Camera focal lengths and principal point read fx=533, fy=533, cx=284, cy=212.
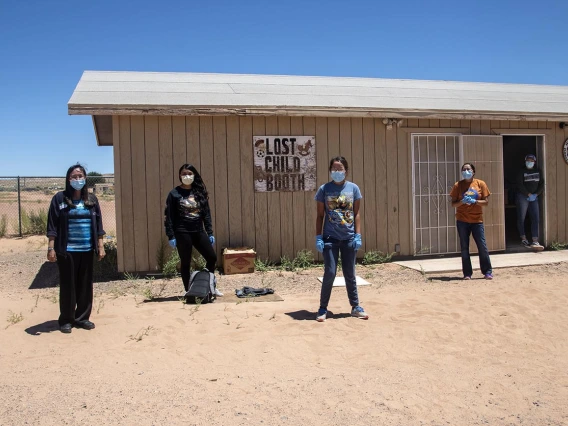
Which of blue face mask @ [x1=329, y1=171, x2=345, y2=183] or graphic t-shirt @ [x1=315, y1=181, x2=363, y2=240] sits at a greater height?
blue face mask @ [x1=329, y1=171, x2=345, y2=183]

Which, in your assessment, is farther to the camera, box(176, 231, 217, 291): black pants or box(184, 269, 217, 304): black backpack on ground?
box(176, 231, 217, 291): black pants

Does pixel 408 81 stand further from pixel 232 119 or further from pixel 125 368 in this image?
pixel 125 368

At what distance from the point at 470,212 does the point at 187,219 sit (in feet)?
13.5

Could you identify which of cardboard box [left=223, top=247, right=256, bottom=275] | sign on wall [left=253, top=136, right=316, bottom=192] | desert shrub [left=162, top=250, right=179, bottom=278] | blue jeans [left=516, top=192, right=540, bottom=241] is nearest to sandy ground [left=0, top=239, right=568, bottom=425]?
desert shrub [left=162, top=250, right=179, bottom=278]

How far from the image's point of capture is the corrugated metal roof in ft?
27.3

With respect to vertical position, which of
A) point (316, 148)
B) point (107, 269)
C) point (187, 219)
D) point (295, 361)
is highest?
point (316, 148)

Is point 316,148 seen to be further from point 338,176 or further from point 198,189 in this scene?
point 338,176

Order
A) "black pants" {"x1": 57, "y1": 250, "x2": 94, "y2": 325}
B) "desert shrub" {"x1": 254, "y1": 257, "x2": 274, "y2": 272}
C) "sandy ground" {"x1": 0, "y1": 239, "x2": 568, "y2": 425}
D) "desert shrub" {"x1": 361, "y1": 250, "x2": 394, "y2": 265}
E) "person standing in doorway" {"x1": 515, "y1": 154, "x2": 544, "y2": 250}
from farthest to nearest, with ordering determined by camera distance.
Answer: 1. "person standing in doorway" {"x1": 515, "y1": 154, "x2": 544, "y2": 250}
2. "desert shrub" {"x1": 361, "y1": 250, "x2": 394, "y2": 265}
3. "desert shrub" {"x1": 254, "y1": 257, "x2": 274, "y2": 272}
4. "black pants" {"x1": 57, "y1": 250, "x2": 94, "y2": 325}
5. "sandy ground" {"x1": 0, "y1": 239, "x2": 568, "y2": 425}

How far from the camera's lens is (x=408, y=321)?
5.55 m

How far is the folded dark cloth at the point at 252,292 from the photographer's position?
6.90 meters

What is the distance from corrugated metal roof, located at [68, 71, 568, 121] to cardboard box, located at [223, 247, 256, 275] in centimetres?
224

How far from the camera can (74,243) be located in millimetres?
5430

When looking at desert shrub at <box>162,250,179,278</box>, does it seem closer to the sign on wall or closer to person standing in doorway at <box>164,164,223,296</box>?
person standing in doorway at <box>164,164,223,296</box>

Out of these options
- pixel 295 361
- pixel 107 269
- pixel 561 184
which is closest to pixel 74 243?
pixel 295 361
